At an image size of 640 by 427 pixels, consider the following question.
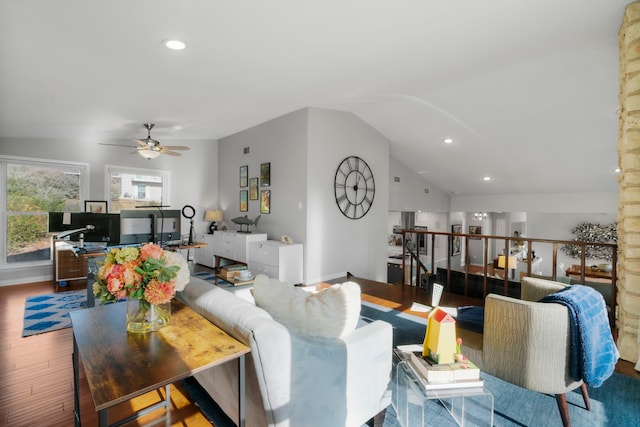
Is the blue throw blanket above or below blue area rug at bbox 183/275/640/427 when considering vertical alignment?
above

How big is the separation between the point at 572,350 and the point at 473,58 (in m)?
2.87

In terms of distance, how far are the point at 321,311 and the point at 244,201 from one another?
207 inches

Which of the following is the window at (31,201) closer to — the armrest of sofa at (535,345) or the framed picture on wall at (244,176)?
the framed picture on wall at (244,176)

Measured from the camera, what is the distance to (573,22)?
8.64 feet

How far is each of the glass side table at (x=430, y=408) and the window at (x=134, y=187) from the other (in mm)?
5946

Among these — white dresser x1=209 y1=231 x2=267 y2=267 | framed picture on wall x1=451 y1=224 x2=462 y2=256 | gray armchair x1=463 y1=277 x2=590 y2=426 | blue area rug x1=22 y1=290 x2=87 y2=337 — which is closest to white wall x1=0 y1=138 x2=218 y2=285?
white dresser x1=209 y1=231 x2=267 y2=267

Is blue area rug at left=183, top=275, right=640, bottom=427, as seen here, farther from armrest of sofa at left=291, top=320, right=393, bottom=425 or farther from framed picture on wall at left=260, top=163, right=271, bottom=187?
framed picture on wall at left=260, top=163, right=271, bottom=187

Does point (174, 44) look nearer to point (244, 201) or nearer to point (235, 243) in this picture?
point (235, 243)

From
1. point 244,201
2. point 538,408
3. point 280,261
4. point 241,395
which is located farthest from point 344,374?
point 244,201

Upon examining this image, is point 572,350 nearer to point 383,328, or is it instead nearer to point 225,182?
point 383,328

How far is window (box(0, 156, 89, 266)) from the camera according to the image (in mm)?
4828

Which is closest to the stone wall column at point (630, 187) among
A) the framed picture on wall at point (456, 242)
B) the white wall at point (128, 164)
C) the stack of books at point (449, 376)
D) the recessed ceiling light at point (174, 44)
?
the stack of books at point (449, 376)

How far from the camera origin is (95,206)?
5520 millimetres

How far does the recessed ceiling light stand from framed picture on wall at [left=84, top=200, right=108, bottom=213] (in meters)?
4.24
